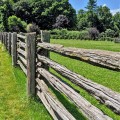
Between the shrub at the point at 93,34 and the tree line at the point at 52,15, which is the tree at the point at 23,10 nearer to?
the tree line at the point at 52,15

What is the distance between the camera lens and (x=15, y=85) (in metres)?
8.83

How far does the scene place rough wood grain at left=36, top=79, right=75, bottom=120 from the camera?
460 centimetres

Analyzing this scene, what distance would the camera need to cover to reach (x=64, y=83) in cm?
493

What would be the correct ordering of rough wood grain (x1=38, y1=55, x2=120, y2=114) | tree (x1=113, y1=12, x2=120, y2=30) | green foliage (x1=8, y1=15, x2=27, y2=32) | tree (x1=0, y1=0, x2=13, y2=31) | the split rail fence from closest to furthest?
rough wood grain (x1=38, y1=55, x2=120, y2=114) < the split rail fence < green foliage (x1=8, y1=15, x2=27, y2=32) < tree (x1=0, y1=0, x2=13, y2=31) < tree (x1=113, y1=12, x2=120, y2=30)

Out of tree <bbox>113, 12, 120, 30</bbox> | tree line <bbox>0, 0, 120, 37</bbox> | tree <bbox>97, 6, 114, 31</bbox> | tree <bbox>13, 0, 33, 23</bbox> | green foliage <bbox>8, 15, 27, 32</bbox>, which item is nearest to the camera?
green foliage <bbox>8, 15, 27, 32</bbox>

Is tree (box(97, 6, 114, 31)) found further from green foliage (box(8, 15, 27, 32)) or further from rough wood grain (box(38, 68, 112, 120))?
rough wood grain (box(38, 68, 112, 120))

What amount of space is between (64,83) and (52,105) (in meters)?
0.62

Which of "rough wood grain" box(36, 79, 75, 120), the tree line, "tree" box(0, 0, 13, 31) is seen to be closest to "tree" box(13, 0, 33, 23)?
the tree line

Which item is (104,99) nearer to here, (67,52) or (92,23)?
(67,52)

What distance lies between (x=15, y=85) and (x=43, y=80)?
251 centimetres

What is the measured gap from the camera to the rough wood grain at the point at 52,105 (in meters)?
4.60

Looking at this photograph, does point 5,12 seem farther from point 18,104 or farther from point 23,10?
point 18,104

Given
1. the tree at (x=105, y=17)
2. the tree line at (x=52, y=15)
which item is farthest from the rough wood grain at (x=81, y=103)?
the tree at (x=105, y=17)

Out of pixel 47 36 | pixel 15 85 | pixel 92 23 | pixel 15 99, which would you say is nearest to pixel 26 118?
pixel 15 99
